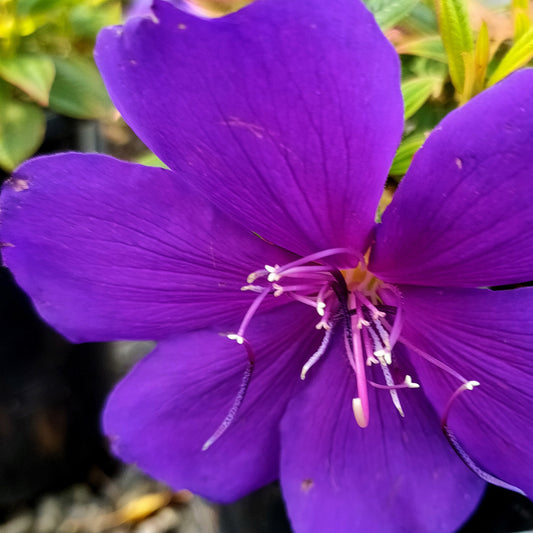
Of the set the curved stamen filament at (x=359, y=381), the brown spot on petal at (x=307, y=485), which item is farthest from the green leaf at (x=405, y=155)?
the brown spot on petal at (x=307, y=485)

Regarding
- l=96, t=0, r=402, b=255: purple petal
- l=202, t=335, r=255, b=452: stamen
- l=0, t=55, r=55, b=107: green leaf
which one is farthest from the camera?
l=0, t=55, r=55, b=107: green leaf

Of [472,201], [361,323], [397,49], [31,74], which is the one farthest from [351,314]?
[31,74]

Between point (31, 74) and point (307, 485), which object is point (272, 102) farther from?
point (31, 74)

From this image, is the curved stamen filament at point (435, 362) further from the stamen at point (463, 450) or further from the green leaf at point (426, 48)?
the green leaf at point (426, 48)

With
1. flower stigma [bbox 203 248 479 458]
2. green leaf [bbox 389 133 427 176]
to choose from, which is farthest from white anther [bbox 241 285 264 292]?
green leaf [bbox 389 133 427 176]

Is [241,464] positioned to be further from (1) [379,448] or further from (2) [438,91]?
(2) [438,91]

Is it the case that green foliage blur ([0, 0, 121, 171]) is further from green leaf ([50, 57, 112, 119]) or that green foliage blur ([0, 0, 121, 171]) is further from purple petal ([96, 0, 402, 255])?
purple petal ([96, 0, 402, 255])
